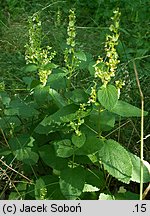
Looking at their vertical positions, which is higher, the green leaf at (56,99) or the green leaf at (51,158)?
the green leaf at (56,99)

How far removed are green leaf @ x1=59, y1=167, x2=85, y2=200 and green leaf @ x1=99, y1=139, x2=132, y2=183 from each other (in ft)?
0.29

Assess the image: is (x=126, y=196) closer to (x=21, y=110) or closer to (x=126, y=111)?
(x=126, y=111)

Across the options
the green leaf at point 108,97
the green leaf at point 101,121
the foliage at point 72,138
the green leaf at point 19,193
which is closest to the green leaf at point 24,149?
the foliage at point 72,138

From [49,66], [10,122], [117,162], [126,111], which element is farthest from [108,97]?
[10,122]

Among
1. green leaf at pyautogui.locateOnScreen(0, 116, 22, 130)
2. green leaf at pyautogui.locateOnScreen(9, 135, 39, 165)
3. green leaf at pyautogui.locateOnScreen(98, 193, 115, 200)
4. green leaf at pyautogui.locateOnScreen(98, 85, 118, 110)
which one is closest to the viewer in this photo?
green leaf at pyautogui.locateOnScreen(98, 85, 118, 110)

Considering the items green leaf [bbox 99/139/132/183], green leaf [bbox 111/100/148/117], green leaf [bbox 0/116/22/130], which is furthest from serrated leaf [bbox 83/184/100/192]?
green leaf [bbox 0/116/22/130]

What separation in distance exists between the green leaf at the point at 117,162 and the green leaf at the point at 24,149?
0.27 metres

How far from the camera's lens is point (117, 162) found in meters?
1.55

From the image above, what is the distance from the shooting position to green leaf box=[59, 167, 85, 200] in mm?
1552

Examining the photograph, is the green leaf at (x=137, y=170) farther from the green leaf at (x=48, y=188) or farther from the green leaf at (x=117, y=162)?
the green leaf at (x=48, y=188)

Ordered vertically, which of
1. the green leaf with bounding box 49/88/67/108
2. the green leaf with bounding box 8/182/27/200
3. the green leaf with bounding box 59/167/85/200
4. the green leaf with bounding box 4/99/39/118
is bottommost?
the green leaf with bounding box 8/182/27/200

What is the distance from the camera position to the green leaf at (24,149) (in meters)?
1.71

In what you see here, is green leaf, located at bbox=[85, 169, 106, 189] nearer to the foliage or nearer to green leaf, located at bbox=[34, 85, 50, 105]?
the foliage

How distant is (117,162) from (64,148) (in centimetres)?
17
